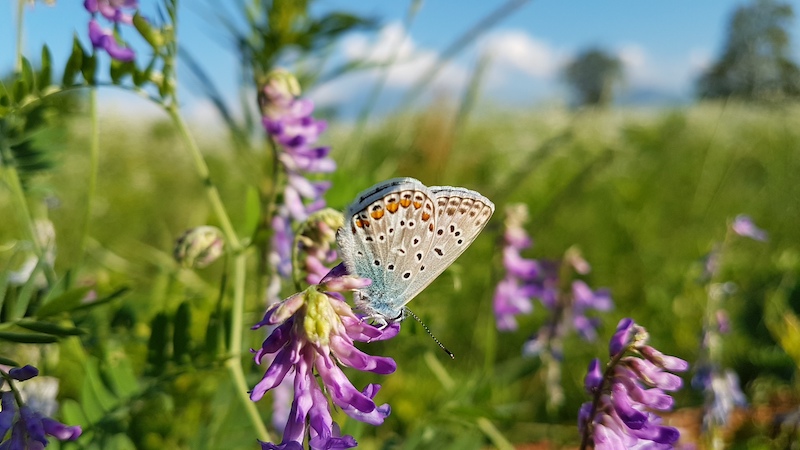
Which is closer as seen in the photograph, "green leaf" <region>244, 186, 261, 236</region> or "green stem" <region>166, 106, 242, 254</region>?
"green stem" <region>166, 106, 242, 254</region>

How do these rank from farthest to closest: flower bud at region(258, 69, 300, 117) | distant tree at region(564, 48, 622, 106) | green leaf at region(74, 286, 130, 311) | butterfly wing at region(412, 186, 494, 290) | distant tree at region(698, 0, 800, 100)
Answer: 1. distant tree at region(698, 0, 800, 100)
2. distant tree at region(564, 48, 622, 106)
3. flower bud at region(258, 69, 300, 117)
4. butterfly wing at region(412, 186, 494, 290)
5. green leaf at region(74, 286, 130, 311)

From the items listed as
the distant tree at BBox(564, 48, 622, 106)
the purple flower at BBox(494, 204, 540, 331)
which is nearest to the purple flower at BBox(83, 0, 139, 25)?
the purple flower at BBox(494, 204, 540, 331)

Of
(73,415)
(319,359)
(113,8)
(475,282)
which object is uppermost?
(113,8)

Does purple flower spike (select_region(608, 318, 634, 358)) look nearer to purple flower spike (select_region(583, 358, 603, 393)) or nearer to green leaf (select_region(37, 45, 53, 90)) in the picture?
purple flower spike (select_region(583, 358, 603, 393))

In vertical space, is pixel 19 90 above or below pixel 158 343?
above

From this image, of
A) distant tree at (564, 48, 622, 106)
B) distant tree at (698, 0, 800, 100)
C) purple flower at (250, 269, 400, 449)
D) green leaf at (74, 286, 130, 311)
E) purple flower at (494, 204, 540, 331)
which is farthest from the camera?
distant tree at (698, 0, 800, 100)

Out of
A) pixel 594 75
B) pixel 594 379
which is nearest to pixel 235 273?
pixel 594 379

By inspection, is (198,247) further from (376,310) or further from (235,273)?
(376,310)
